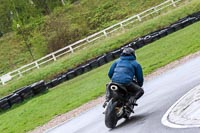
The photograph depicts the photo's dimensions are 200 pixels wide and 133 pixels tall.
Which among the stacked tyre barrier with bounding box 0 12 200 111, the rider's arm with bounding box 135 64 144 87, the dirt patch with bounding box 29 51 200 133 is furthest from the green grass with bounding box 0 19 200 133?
the rider's arm with bounding box 135 64 144 87

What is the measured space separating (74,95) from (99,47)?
1631 centimetres

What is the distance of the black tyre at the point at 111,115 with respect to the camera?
428 inches

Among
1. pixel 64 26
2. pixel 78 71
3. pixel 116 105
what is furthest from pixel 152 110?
pixel 64 26

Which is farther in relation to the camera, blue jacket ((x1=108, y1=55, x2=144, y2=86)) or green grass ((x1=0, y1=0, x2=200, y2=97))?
green grass ((x1=0, y1=0, x2=200, y2=97))

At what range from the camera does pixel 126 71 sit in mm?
11219

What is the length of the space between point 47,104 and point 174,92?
10084mm

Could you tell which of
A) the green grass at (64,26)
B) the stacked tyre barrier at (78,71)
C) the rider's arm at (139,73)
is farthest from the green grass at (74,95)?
the green grass at (64,26)

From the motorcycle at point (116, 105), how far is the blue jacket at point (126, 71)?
0.19 metres

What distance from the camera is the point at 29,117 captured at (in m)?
20.7

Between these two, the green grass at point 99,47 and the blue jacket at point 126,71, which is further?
the green grass at point 99,47

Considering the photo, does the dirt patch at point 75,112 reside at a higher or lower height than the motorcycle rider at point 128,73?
lower

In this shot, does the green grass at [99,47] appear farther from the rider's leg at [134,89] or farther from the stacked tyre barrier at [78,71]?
the rider's leg at [134,89]

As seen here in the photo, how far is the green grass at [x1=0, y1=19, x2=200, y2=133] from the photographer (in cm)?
1950

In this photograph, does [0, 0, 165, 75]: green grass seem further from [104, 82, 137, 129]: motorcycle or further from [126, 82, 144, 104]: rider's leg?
[104, 82, 137, 129]: motorcycle
